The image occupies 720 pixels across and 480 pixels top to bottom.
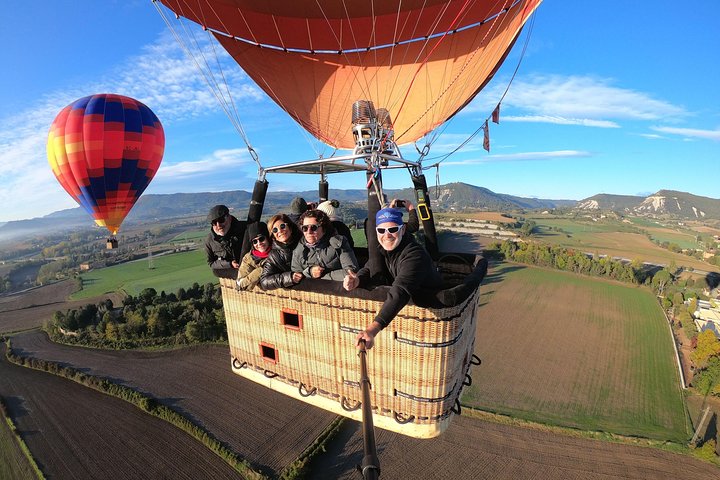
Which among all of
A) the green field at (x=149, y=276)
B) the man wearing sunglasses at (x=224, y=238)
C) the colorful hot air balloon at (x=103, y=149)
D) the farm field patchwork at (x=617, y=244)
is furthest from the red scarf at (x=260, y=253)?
the farm field patchwork at (x=617, y=244)

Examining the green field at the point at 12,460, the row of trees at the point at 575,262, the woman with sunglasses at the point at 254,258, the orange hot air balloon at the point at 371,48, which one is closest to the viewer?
the woman with sunglasses at the point at 254,258

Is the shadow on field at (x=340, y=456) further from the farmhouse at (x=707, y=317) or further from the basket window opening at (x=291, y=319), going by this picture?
the farmhouse at (x=707, y=317)

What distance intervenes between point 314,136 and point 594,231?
317 feet

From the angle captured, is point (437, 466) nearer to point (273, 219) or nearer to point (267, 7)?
point (273, 219)

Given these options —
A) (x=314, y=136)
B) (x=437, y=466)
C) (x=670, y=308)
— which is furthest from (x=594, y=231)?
(x=314, y=136)

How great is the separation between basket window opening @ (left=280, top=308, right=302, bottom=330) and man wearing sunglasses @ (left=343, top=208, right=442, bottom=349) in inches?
27.2

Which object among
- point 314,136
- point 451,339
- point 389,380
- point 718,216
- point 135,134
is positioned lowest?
point 718,216

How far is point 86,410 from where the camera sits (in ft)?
44.1

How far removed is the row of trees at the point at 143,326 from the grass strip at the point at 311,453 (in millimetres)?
9830

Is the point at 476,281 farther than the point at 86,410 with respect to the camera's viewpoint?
No

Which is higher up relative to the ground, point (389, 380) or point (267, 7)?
point (267, 7)

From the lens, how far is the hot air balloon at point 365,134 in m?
2.18

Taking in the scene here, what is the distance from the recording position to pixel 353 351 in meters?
2.33

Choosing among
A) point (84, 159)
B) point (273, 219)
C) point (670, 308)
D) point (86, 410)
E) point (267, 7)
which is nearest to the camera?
point (273, 219)
